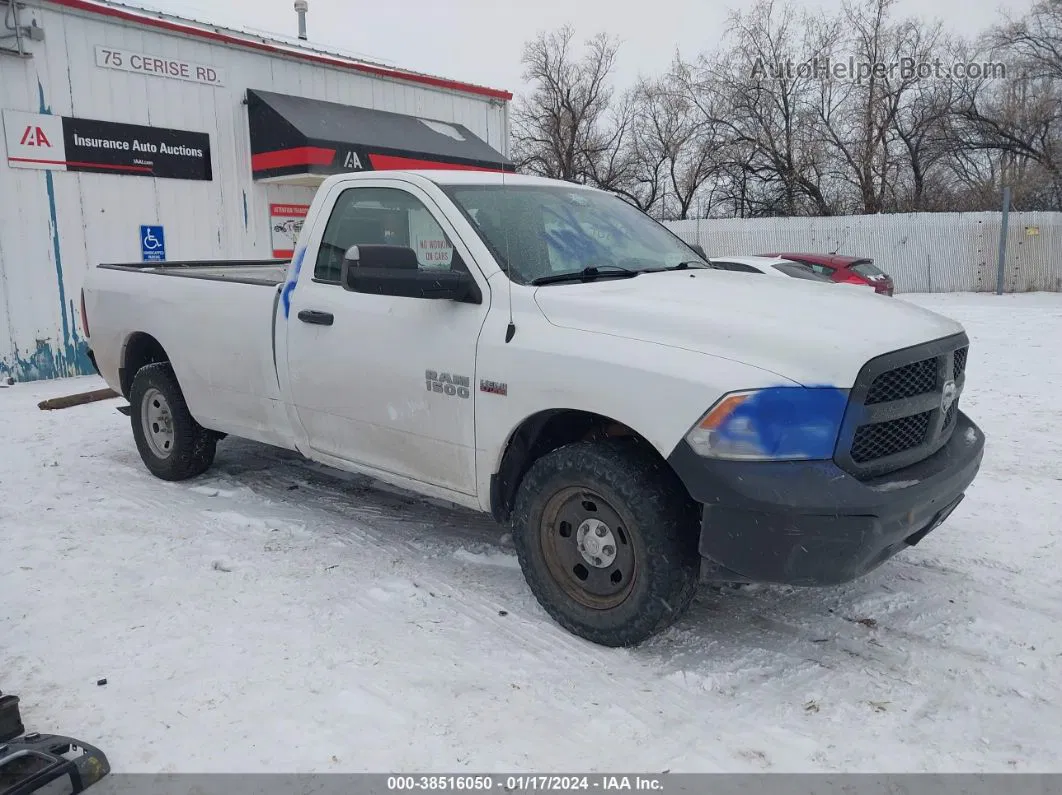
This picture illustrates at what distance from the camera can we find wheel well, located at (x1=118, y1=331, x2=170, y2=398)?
6064mm

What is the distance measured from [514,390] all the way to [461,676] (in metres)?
1.17

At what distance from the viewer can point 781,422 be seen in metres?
3.01

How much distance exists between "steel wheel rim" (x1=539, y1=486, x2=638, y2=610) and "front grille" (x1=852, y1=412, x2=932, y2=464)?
92 cm

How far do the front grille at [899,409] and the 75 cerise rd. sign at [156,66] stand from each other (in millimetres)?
10778

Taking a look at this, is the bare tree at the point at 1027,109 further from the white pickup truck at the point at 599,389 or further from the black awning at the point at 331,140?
the white pickup truck at the point at 599,389

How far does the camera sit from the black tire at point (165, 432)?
578 centimetres

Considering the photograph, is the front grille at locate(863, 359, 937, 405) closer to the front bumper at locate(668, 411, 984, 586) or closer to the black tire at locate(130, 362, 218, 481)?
the front bumper at locate(668, 411, 984, 586)

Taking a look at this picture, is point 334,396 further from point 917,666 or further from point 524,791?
point 917,666

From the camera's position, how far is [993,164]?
33.6 metres

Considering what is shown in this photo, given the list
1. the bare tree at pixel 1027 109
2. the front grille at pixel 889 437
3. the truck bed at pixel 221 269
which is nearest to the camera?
the front grille at pixel 889 437

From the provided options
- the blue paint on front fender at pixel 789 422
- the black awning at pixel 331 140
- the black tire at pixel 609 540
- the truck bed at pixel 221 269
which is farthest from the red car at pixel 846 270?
the blue paint on front fender at pixel 789 422

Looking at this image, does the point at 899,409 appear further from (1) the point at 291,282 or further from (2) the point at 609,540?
(1) the point at 291,282

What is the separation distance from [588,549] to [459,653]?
680mm

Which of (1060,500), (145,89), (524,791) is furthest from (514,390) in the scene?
(145,89)
